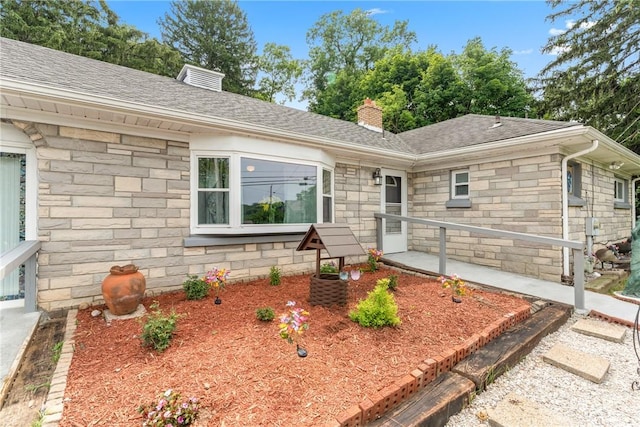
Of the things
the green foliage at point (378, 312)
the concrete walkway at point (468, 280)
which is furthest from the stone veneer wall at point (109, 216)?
the green foliage at point (378, 312)

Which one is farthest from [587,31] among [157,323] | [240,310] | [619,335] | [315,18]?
[315,18]

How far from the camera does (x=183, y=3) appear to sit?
18750 millimetres

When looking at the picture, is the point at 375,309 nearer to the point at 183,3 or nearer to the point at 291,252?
the point at 291,252

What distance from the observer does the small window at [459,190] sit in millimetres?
6793

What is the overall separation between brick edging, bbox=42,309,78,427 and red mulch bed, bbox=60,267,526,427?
0.14 ft

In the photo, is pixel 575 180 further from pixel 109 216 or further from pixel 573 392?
pixel 109 216

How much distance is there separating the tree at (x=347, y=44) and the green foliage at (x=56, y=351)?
840 inches

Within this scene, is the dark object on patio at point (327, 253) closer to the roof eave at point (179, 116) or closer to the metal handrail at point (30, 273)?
the roof eave at point (179, 116)

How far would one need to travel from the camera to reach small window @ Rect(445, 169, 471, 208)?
22.3ft

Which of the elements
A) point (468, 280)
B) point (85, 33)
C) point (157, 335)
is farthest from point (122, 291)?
point (85, 33)

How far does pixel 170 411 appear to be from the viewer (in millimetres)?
1723

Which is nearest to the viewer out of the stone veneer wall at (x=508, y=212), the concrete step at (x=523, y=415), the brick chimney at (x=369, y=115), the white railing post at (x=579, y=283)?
the concrete step at (x=523, y=415)

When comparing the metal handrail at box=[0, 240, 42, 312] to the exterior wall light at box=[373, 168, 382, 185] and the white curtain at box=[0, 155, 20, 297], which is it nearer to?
the white curtain at box=[0, 155, 20, 297]

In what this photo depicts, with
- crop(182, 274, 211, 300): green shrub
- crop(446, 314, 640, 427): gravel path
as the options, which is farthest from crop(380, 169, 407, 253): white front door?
crop(182, 274, 211, 300): green shrub
